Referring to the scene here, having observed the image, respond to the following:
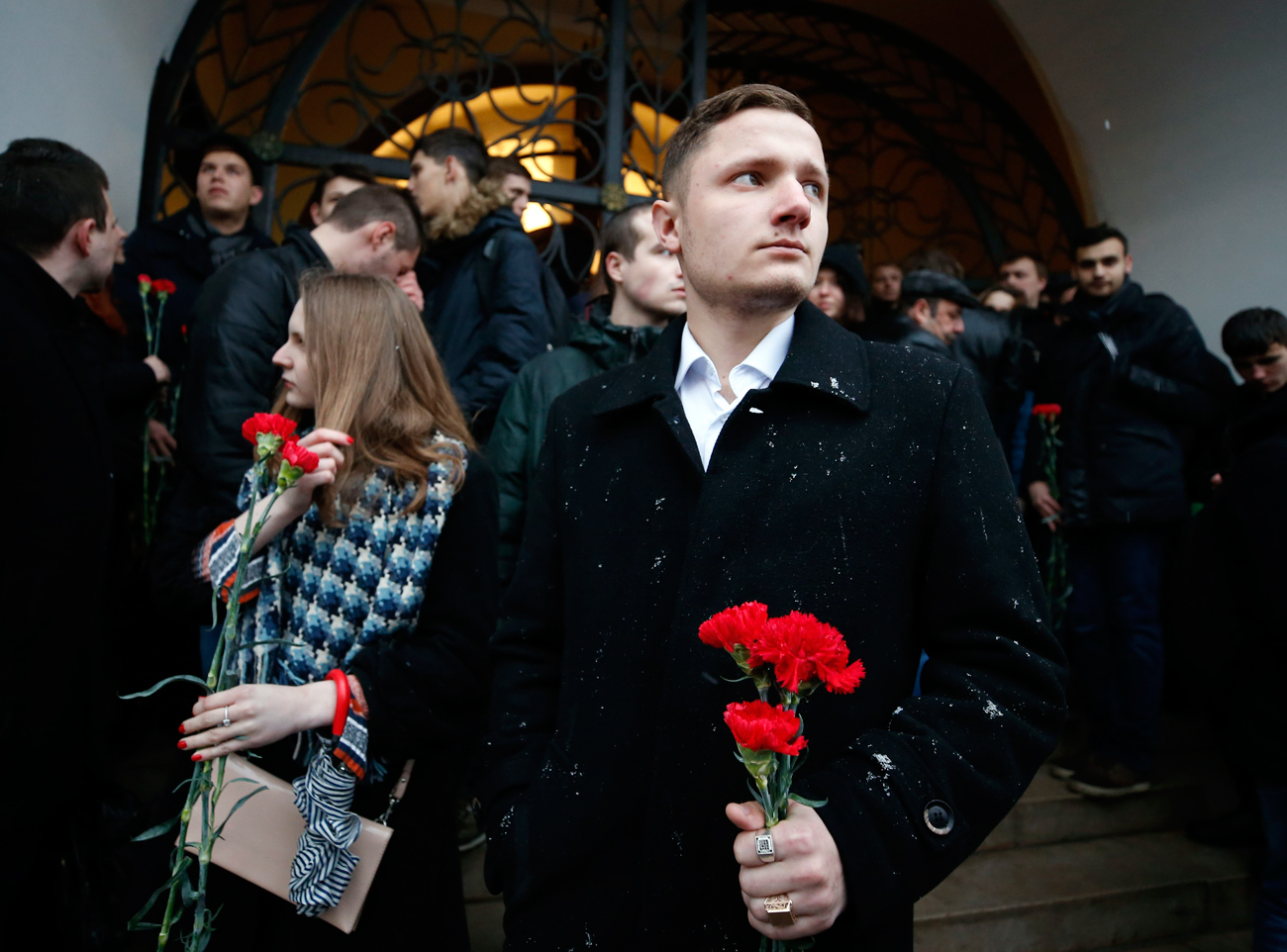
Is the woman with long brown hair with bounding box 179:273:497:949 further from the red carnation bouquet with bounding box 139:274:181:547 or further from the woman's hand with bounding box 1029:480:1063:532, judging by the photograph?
the woman's hand with bounding box 1029:480:1063:532

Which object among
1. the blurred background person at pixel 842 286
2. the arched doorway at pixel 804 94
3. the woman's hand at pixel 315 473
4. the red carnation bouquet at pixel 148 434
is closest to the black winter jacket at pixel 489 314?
the red carnation bouquet at pixel 148 434

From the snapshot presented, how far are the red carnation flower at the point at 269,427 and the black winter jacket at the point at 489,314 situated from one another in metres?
1.54

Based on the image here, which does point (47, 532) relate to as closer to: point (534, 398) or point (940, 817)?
point (534, 398)

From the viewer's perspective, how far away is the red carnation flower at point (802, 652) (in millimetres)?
826

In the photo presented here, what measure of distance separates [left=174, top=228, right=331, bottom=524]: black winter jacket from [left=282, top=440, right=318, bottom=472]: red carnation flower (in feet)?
2.86

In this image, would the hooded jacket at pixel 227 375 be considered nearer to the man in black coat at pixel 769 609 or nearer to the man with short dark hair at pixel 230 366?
the man with short dark hair at pixel 230 366

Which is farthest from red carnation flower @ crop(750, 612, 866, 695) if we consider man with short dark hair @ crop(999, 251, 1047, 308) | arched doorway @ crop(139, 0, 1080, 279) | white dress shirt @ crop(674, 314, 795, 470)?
arched doorway @ crop(139, 0, 1080, 279)

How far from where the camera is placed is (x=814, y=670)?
0.85m

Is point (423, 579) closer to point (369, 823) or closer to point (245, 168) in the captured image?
point (369, 823)

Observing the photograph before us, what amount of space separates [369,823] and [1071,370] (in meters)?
3.47

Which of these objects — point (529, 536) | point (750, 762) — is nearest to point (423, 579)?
point (529, 536)

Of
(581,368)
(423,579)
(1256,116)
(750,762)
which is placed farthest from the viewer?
(1256,116)

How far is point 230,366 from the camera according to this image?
2250 mm

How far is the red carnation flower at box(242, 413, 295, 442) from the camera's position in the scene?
1.39 metres
